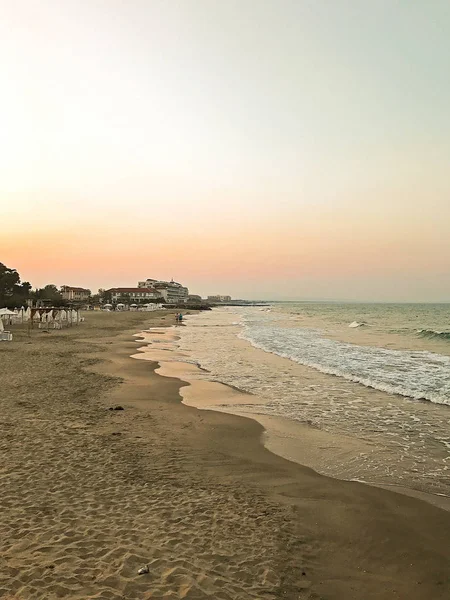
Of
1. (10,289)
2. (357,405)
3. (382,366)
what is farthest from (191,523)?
(10,289)

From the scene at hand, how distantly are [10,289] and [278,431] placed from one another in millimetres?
67462

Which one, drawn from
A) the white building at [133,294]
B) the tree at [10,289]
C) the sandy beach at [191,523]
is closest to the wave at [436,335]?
the sandy beach at [191,523]

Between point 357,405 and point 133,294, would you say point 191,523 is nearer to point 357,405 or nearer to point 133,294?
point 357,405

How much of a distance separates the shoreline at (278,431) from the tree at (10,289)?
52.4m

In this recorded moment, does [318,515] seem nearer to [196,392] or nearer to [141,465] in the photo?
[141,465]

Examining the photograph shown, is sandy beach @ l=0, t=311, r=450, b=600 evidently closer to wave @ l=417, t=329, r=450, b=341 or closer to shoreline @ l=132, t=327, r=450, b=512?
shoreline @ l=132, t=327, r=450, b=512

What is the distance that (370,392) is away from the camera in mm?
14031

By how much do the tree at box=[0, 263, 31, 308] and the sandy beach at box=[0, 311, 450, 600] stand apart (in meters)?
58.4

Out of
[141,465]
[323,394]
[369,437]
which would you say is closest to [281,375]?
[323,394]

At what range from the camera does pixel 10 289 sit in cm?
6756

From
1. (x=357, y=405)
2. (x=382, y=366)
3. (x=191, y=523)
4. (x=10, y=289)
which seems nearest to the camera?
(x=191, y=523)

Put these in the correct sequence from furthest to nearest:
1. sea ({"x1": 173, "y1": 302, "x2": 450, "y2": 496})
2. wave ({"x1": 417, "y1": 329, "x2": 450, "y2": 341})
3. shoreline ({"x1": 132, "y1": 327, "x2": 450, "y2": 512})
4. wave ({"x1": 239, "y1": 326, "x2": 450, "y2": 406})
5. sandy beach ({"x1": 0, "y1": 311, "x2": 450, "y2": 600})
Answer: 1. wave ({"x1": 417, "y1": 329, "x2": 450, "y2": 341})
2. wave ({"x1": 239, "y1": 326, "x2": 450, "y2": 406})
3. sea ({"x1": 173, "y1": 302, "x2": 450, "y2": 496})
4. shoreline ({"x1": 132, "y1": 327, "x2": 450, "y2": 512})
5. sandy beach ({"x1": 0, "y1": 311, "x2": 450, "y2": 600})

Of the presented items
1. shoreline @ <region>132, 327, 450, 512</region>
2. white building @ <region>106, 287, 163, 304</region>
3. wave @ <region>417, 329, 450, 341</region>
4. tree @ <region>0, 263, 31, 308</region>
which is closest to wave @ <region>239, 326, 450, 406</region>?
shoreline @ <region>132, 327, 450, 512</region>

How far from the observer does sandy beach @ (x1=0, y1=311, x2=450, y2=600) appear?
4.18 meters
